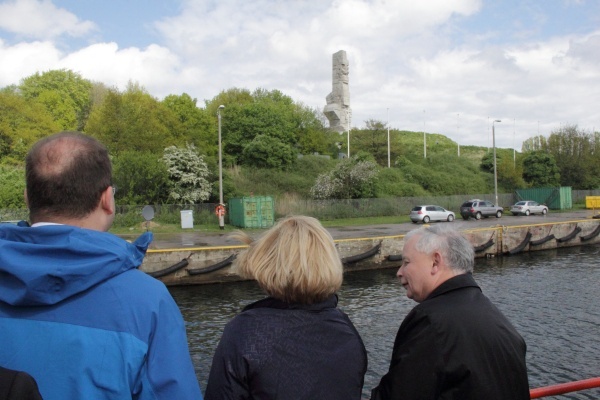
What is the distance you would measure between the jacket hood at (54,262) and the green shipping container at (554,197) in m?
54.4

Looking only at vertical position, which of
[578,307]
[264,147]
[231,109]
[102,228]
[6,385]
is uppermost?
[231,109]

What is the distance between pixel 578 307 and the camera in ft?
46.9

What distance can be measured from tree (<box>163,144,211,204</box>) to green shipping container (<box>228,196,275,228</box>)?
4.52m

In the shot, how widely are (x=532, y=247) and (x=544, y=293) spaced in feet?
35.7

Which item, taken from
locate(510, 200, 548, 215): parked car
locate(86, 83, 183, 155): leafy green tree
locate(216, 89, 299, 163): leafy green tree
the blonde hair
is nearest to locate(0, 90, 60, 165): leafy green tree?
locate(86, 83, 183, 155): leafy green tree

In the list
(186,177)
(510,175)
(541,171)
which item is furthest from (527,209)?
(186,177)

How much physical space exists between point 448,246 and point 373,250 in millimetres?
18702

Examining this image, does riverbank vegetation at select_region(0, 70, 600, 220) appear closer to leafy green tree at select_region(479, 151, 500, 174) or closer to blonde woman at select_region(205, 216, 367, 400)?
leafy green tree at select_region(479, 151, 500, 174)

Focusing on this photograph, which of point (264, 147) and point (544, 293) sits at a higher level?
point (264, 147)

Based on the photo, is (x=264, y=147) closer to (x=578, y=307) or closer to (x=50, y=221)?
(x=578, y=307)

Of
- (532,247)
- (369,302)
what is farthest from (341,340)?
(532,247)

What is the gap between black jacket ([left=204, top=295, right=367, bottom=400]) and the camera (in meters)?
2.06

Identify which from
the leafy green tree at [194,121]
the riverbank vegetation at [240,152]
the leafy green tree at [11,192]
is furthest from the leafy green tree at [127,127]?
the leafy green tree at [11,192]

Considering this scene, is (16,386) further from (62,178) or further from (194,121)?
(194,121)
